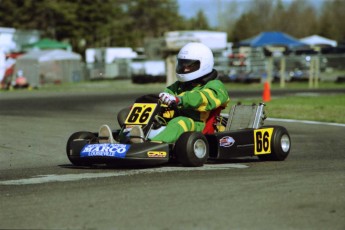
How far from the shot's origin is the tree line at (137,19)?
66562mm

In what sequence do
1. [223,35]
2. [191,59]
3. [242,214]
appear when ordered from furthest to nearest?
[223,35] < [191,59] < [242,214]

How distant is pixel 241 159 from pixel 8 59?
32282 millimetres

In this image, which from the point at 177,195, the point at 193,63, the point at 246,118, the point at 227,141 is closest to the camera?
the point at 177,195

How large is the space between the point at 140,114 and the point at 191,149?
29.4 inches

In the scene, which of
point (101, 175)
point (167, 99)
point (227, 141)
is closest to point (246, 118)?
point (227, 141)

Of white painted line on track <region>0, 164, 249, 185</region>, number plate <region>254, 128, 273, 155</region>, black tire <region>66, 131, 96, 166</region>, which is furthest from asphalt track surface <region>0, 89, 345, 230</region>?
number plate <region>254, 128, 273, 155</region>

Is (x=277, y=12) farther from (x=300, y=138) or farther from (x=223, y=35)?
(x=300, y=138)

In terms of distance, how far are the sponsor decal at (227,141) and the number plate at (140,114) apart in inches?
33.7

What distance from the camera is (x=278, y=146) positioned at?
9.80 meters

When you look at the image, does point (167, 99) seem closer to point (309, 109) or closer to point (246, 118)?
point (246, 118)

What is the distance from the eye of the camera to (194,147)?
8750 millimetres

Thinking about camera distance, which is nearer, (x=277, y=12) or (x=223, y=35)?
(x=223, y=35)

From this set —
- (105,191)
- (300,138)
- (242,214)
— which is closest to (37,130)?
(300,138)

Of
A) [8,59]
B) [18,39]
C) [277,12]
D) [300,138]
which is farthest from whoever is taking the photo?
[277,12]
